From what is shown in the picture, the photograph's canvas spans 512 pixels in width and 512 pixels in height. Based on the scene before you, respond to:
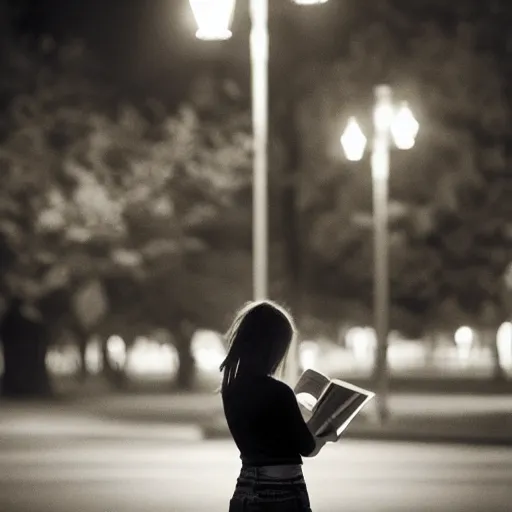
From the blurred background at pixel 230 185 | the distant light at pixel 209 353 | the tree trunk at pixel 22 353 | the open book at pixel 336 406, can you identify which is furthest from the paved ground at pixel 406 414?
the distant light at pixel 209 353

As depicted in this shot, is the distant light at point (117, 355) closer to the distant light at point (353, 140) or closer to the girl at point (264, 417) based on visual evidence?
the distant light at point (353, 140)

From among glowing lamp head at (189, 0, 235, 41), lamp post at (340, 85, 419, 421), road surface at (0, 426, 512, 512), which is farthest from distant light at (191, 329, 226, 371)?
glowing lamp head at (189, 0, 235, 41)

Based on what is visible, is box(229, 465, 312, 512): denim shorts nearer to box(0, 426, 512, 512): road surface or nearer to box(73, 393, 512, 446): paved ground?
box(0, 426, 512, 512): road surface

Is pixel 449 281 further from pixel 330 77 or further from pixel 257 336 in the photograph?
pixel 257 336

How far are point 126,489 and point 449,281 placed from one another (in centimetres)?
2462

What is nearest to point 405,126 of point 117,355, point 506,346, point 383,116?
point 383,116

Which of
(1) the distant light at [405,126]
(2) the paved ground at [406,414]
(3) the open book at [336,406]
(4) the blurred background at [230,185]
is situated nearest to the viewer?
(3) the open book at [336,406]

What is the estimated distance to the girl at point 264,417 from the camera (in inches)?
242

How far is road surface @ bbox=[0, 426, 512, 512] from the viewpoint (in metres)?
14.9

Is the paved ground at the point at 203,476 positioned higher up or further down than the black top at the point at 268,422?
higher up

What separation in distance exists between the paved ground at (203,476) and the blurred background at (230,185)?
4.50 m

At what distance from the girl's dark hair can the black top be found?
63mm

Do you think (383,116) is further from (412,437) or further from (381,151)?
(412,437)

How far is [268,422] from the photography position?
242 inches
